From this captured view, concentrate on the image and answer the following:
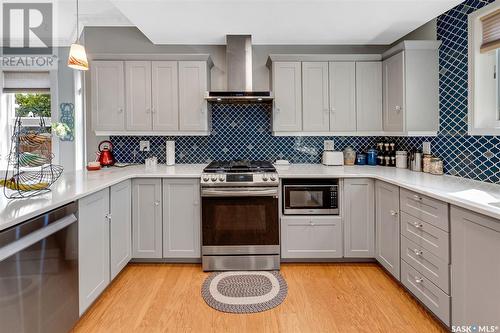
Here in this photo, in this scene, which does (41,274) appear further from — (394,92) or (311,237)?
(394,92)

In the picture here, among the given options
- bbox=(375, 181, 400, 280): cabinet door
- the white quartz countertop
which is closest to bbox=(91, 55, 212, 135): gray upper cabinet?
the white quartz countertop

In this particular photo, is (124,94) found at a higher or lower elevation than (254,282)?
higher

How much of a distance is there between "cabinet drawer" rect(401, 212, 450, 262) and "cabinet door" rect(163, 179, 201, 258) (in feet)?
5.97

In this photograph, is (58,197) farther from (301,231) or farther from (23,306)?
(301,231)

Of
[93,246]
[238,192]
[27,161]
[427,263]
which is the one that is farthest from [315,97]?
[27,161]

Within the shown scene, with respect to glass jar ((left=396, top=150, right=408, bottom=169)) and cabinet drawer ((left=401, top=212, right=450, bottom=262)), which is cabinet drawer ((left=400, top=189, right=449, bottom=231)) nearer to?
cabinet drawer ((left=401, top=212, right=450, bottom=262))

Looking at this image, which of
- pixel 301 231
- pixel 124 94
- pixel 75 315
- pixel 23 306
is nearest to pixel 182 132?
pixel 124 94

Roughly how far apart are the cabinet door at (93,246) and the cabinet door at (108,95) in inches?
49.3

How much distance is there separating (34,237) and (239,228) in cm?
170

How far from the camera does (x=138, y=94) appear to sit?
11.0ft

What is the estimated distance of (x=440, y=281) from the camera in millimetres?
1927

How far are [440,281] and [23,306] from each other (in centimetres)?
232

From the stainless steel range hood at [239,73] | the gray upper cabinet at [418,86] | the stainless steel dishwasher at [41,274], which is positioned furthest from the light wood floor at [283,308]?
the stainless steel range hood at [239,73]

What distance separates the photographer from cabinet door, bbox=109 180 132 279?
250 centimetres
